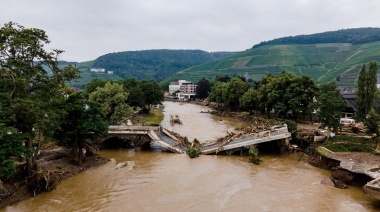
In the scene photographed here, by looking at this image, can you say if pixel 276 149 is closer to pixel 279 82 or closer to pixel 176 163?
pixel 176 163

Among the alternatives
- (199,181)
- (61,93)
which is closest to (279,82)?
(199,181)

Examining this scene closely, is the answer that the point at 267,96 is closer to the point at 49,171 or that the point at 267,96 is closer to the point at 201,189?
the point at 201,189

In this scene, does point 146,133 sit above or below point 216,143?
above

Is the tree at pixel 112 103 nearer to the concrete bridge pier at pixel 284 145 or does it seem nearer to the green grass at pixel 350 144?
the concrete bridge pier at pixel 284 145

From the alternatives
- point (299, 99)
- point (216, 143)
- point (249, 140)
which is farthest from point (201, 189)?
point (299, 99)

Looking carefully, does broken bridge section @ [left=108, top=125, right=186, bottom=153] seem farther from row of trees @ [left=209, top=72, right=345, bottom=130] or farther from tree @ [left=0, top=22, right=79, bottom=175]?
row of trees @ [left=209, top=72, right=345, bottom=130]

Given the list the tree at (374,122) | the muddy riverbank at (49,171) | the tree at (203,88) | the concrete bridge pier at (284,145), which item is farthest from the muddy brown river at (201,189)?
the tree at (203,88)
